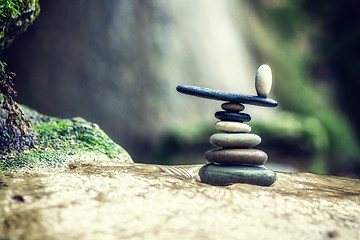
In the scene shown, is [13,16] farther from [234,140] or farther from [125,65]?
[125,65]

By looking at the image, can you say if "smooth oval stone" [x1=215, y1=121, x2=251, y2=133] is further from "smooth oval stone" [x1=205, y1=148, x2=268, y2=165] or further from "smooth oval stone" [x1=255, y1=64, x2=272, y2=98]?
"smooth oval stone" [x1=255, y1=64, x2=272, y2=98]

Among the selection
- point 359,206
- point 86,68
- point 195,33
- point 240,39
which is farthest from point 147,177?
point 240,39

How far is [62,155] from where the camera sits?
315 centimetres

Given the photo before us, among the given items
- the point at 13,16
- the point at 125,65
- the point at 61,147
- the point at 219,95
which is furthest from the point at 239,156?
the point at 125,65

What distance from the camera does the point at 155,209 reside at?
215 cm

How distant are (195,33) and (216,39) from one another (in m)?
0.68

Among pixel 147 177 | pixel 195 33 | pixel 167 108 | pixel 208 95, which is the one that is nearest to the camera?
pixel 147 177

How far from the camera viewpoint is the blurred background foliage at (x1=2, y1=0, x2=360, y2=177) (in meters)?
7.86

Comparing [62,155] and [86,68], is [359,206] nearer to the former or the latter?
[62,155]

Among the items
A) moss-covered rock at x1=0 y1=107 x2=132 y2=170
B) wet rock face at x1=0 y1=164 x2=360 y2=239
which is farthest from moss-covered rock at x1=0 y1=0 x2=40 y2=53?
wet rock face at x1=0 y1=164 x2=360 y2=239

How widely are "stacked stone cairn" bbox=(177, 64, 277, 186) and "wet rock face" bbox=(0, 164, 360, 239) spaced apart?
272mm

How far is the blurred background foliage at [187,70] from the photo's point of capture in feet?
25.8

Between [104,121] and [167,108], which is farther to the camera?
[167,108]

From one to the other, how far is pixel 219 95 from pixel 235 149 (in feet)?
1.64
